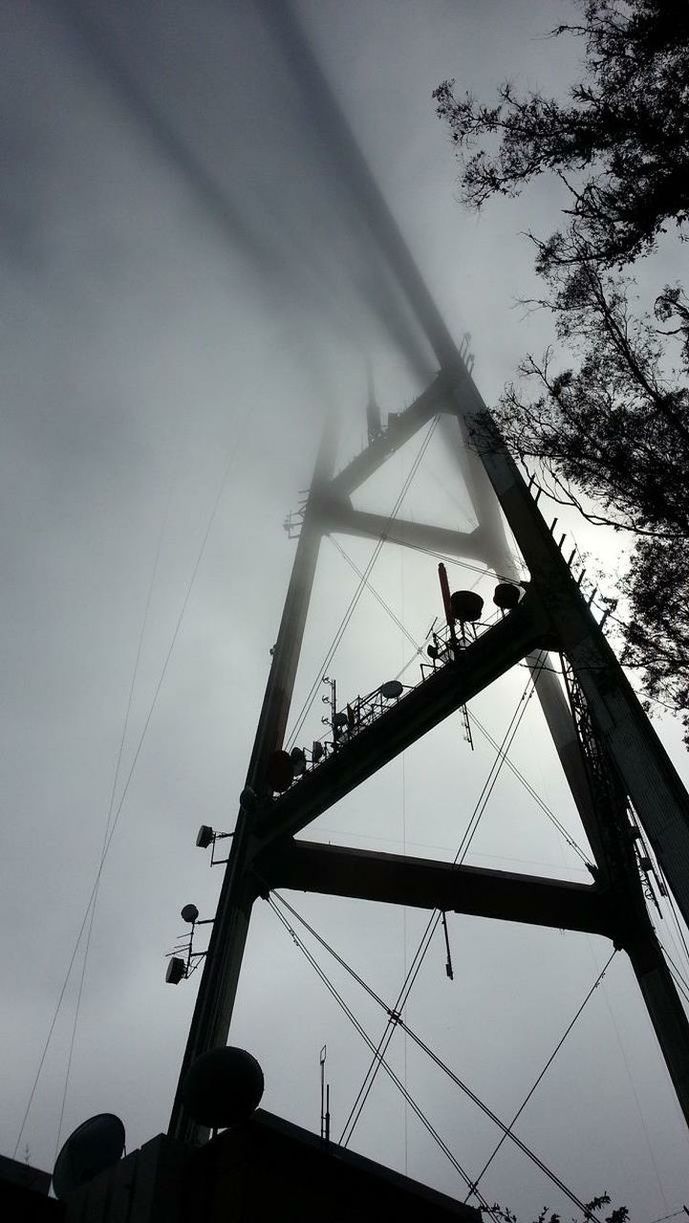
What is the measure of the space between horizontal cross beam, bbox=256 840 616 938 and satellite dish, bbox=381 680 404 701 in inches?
199

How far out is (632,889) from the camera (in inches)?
952

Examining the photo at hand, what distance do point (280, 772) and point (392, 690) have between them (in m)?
5.23

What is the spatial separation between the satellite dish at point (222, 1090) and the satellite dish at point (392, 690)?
14405mm

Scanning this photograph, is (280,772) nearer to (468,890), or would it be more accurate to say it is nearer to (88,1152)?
(468,890)

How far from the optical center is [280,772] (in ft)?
88.8

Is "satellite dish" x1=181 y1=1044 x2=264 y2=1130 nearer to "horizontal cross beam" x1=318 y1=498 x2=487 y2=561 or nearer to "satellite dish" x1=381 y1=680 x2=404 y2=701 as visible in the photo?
"satellite dish" x1=381 y1=680 x2=404 y2=701

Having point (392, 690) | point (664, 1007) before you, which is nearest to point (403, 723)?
point (392, 690)

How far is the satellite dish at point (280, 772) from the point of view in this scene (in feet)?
88.2

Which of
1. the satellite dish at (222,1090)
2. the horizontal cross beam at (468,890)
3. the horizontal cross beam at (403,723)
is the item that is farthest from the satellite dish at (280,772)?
the satellite dish at (222,1090)

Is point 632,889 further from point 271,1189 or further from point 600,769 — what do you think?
point 271,1189

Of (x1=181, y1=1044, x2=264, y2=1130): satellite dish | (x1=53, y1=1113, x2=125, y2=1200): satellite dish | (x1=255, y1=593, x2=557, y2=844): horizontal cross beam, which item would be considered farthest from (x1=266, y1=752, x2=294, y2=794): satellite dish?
(x1=181, y1=1044, x2=264, y2=1130): satellite dish

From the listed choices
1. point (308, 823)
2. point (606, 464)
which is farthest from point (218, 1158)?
point (308, 823)

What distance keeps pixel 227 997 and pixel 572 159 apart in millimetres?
22791

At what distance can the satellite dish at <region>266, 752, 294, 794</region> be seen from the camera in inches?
1059
